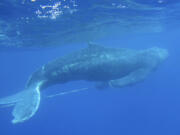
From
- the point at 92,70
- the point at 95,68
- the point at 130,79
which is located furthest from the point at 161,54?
the point at 92,70

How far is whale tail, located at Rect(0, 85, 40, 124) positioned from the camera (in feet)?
34.8

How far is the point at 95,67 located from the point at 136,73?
2710 millimetres

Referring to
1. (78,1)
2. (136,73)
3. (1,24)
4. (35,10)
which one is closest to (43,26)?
(1,24)

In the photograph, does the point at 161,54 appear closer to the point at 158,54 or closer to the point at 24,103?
the point at 158,54

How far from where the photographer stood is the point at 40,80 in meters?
14.4

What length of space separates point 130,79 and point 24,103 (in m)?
5.83

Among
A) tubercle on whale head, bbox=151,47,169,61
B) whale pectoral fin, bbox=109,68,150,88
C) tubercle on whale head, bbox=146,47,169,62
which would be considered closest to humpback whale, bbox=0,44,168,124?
whale pectoral fin, bbox=109,68,150,88

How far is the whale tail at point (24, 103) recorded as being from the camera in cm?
1060

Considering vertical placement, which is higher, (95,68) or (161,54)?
(95,68)

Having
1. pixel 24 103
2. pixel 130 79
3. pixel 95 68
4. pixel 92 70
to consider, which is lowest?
pixel 130 79

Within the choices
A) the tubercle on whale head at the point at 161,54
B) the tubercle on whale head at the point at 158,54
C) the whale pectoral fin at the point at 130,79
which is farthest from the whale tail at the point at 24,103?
the tubercle on whale head at the point at 161,54

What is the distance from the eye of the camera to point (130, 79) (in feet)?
47.1

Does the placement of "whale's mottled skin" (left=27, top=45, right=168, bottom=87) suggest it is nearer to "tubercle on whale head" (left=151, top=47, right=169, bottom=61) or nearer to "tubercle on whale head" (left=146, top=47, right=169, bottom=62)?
"tubercle on whale head" (left=146, top=47, right=169, bottom=62)

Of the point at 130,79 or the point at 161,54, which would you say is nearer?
the point at 130,79
